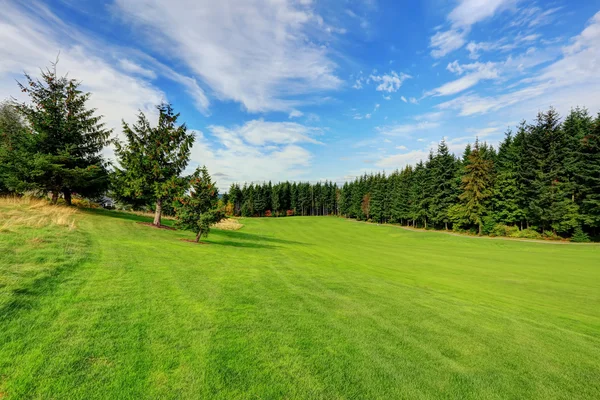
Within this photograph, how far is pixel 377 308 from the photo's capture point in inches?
274

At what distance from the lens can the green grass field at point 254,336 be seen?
135 inches

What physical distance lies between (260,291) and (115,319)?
3.51m

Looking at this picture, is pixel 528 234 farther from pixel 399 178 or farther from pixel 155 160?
pixel 155 160

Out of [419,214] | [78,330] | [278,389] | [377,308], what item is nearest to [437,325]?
[377,308]

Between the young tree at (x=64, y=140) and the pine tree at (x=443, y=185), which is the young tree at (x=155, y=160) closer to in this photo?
the young tree at (x=64, y=140)

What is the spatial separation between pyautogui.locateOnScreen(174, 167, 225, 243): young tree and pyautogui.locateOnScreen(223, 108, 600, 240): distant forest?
3992 centimetres

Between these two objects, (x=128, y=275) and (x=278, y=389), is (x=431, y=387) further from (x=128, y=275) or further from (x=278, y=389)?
(x=128, y=275)

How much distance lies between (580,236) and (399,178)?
37.0 meters

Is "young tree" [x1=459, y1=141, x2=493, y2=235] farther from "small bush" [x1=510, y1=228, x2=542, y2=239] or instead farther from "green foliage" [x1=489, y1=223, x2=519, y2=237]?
"small bush" [x1=510, y1=228, x2=542, y2=239]

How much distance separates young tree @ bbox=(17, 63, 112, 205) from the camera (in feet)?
66.7

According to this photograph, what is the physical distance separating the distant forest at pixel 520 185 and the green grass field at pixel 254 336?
33.2 metres

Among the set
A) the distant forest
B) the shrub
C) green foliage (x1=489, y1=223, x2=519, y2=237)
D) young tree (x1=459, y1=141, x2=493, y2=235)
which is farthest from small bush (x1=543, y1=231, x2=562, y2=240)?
young tree (x1=459, y1=141, x2=493, y2=235)

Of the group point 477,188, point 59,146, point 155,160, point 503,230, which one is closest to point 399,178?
point 477,188

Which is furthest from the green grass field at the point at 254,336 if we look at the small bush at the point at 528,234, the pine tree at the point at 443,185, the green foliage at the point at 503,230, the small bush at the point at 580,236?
the pine tree at the point at 443,185
